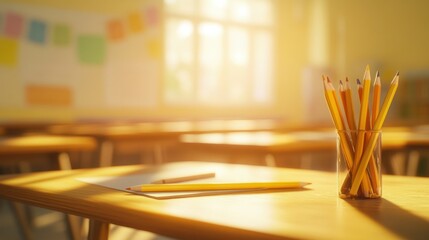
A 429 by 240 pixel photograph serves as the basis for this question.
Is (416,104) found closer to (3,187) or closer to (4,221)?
(4,221)

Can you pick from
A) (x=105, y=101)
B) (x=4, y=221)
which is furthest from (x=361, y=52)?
(x=4, y=221)

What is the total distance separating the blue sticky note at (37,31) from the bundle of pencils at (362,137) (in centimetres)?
531

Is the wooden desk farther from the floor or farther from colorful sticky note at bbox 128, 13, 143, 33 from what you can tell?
colorful sticky note at bbox 128, 13, 143, 33

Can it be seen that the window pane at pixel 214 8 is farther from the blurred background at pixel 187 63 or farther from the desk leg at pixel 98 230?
the desk leg at pixel 98 230

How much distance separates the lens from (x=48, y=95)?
595 cm

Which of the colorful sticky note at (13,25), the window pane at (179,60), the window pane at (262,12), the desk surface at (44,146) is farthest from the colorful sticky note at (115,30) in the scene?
the desk surface at (44,146)

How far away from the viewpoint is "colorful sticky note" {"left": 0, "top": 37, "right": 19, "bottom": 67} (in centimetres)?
561

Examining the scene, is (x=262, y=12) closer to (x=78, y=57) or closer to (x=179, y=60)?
(x=179, y=60)

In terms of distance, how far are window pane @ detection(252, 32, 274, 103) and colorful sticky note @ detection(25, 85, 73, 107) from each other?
2.90 meters

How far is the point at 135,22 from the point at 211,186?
19.3 ft

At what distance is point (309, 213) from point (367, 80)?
0.88 feet

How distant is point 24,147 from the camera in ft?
6.46

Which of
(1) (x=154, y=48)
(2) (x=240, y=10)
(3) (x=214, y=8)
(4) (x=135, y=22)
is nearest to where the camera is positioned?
(4) (x=135, y=22)

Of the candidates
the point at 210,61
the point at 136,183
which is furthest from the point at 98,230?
the point at 210,61
